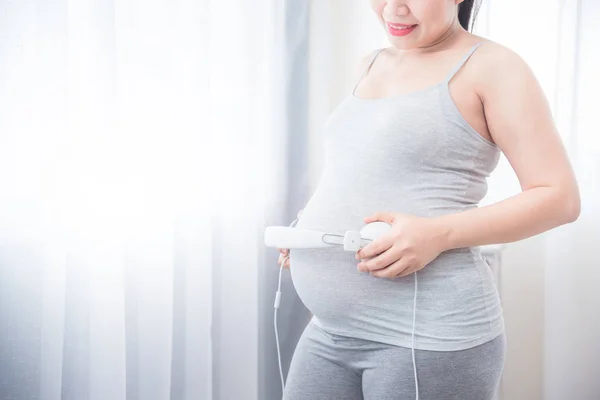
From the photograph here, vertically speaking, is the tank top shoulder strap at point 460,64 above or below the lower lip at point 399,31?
below

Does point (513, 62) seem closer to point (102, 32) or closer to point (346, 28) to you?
point (102, 32)

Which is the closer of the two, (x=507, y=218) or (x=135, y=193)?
(x=507, y=218)

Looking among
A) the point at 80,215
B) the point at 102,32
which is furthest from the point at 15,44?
the point at 80,215

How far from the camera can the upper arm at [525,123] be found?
759mm

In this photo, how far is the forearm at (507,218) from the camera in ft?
2.50

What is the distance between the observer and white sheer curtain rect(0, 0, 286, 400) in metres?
0.98

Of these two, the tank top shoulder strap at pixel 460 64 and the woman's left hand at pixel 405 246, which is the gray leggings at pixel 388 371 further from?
the tank top shoulder strap at pixel 460 64

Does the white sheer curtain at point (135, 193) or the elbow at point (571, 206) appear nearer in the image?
the elbow at point (571, 206)

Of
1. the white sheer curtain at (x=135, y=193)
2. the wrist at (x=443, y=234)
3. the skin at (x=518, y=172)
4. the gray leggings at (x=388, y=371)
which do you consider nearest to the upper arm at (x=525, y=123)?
the skin at (x=518, y=172)

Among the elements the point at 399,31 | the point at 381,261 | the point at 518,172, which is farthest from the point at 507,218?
the point at 399,31

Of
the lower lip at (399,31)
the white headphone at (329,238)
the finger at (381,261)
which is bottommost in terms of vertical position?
the finger at (381,261)

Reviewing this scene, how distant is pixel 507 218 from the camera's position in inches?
30.4

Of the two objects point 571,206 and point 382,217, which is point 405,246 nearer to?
point 382,217

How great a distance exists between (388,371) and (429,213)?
22 centimetres
